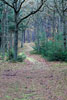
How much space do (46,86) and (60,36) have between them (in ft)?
34.7

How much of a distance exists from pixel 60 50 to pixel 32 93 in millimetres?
10879

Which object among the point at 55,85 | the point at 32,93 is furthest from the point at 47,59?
the point at 32,93

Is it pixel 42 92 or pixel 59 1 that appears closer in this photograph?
pixel 42 92

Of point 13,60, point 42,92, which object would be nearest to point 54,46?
point 13,60

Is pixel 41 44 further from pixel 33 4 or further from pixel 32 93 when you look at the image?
pixel 32 93

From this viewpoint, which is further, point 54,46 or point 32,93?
point 54,46

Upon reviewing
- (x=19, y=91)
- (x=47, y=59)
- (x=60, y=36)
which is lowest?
(x=47, y=59)

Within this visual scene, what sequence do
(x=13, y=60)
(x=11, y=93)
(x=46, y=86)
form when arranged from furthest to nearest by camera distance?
(x=13, y=60) < (x=46, y=86) < (x=11, y=93)

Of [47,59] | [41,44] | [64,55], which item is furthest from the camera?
[41,44]

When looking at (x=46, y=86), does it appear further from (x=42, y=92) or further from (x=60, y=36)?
(x=60, y=36)

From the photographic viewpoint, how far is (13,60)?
14.6m

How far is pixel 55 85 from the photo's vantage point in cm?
674

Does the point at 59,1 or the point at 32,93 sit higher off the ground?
the point at 59,1

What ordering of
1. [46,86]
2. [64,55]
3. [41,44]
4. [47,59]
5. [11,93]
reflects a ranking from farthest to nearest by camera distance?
[41,44]
[47,59]
[64,55]
[46,86]
[11,93]
